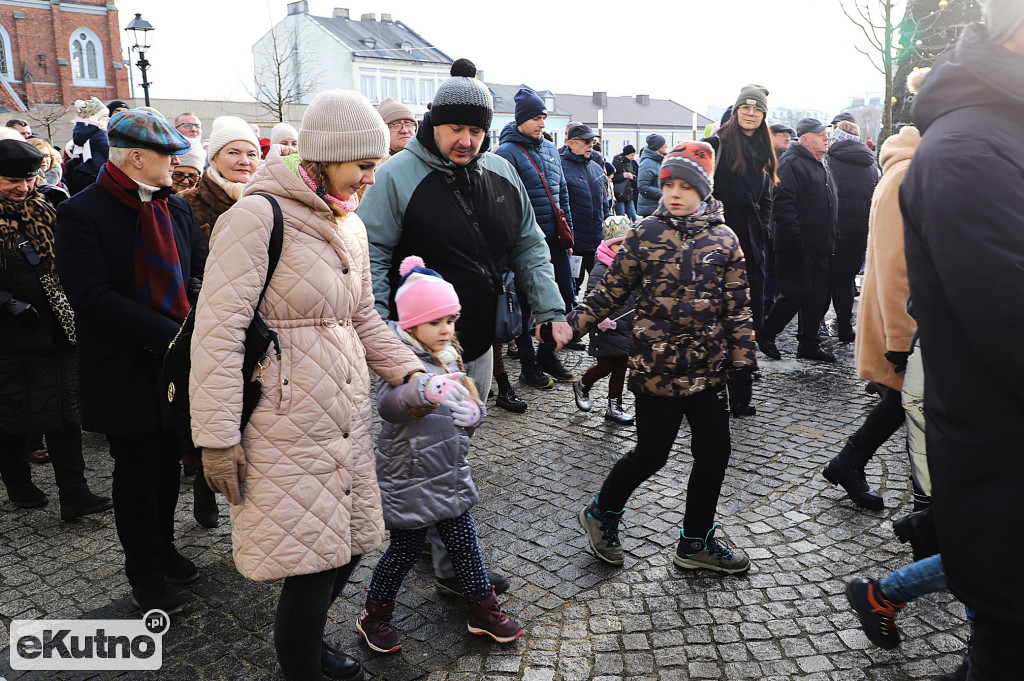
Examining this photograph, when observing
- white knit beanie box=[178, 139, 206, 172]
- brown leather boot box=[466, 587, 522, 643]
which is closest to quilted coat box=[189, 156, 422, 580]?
brown leather boot box=[466, 587, 522, 643]

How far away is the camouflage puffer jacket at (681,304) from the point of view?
3.72 metres

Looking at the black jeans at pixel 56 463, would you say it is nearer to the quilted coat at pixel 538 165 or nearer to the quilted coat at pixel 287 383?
the quilted coat at pixel 287 383

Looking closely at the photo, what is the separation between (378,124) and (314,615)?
5.54 ft

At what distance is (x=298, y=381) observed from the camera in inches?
102

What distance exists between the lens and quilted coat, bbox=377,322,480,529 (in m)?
3.21

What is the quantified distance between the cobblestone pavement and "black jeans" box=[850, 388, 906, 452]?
0.40 meters

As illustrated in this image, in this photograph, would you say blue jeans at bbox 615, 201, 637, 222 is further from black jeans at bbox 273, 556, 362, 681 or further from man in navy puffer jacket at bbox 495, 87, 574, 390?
black jeans at bbox 273, 556, 362, 681

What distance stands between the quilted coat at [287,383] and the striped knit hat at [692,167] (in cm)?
174

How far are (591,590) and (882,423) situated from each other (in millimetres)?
1966

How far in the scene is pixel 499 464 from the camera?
213 inches

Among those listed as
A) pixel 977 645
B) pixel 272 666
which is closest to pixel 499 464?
pixel 272 666

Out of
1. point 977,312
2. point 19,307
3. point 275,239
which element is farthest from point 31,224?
point 977,312

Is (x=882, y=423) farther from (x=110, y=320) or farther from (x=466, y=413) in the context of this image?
(x=110, y=320)

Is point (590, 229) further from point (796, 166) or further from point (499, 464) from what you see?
point (499, 464)
